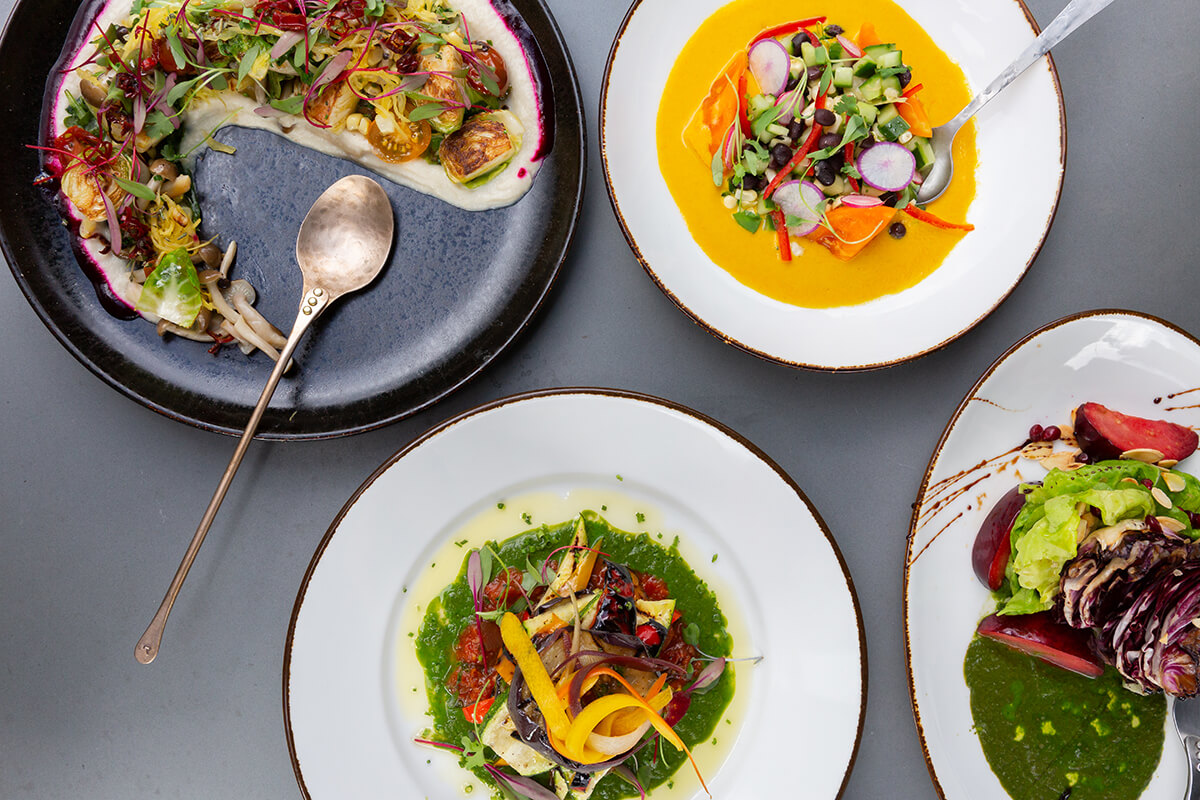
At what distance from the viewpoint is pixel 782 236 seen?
2193 millimetres

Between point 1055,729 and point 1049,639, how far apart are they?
33 centimetres

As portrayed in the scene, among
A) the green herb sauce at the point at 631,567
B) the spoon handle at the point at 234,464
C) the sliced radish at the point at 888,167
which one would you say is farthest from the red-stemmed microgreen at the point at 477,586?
the sliced radish at the point at 888,167

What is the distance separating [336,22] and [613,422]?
4.90ft

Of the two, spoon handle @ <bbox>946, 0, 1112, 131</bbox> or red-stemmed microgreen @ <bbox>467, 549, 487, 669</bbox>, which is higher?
spoon handle @ <bbox>946, 0, 1112, 131</bbox>

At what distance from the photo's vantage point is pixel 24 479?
95.1 inches

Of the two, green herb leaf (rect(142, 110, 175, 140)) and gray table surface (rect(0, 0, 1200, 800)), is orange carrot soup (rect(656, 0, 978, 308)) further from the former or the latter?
green herb leaf (rect(142, 110, 175, 140))

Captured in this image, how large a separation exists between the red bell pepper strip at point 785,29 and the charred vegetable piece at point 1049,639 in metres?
1.98

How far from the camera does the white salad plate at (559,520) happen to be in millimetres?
2059

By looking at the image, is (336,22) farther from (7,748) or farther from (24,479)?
(7,748)

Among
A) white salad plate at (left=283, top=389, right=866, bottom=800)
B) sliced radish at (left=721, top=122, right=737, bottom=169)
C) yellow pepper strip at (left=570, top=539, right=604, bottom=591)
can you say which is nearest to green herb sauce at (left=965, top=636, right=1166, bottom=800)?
white salad plate at (left=283, top=389, right=866, bottom=800)

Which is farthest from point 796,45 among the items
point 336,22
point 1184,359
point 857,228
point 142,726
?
point 142,726

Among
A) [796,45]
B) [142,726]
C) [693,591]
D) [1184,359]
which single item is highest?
[796,45]

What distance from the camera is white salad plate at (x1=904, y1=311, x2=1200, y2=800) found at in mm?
2145

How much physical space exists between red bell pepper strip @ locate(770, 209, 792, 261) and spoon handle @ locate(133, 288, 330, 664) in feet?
4.67
